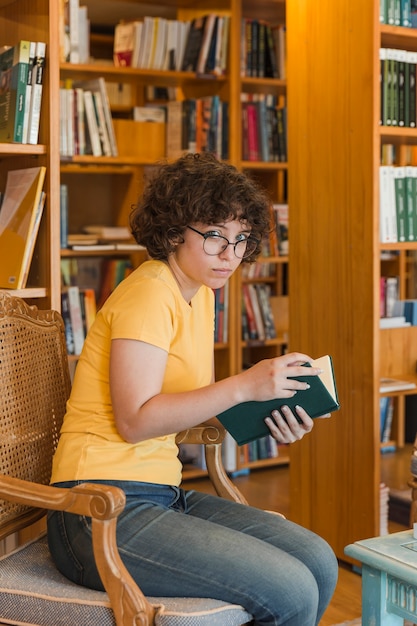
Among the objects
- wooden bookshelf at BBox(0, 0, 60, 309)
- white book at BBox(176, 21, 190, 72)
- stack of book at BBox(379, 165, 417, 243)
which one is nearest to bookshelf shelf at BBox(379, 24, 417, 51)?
stack of book at BBox(379, 165, 417, 243)

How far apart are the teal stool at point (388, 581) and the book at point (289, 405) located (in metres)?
0.32

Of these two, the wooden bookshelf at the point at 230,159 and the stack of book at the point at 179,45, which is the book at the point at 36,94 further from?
the stack of book at the point at 179,45

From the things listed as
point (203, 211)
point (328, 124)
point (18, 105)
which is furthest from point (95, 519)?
point (328, 124)

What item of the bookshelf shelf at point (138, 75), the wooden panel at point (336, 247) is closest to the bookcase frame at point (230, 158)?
the bookshelf shelf at point (138, 75)

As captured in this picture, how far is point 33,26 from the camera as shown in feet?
8.12

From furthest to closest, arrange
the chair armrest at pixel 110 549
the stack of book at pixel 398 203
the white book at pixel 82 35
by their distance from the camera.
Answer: the white book at pixel 82 35, the stack of book at pixel 398 203, the chair armrest at pixel 110 549

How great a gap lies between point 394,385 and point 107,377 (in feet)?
5.13

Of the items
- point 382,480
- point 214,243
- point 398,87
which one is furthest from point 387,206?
point 214,243

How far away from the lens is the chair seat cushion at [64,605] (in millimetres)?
1559

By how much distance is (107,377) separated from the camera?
1.81m

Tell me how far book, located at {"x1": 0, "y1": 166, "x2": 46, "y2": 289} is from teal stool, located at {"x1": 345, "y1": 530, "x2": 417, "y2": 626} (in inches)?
45.0

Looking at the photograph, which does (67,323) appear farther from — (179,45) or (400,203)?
(400,203)

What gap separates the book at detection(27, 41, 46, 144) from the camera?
2.41 meters

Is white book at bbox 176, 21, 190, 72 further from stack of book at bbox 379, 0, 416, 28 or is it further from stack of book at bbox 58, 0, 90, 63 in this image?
stack of book at bbox 379, 0, 416, 28
